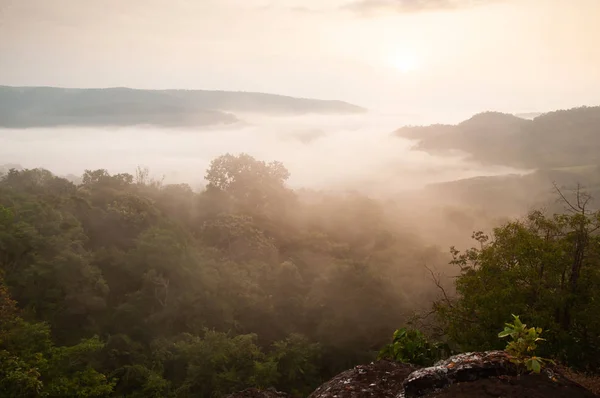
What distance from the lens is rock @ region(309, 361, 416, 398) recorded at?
438 inches

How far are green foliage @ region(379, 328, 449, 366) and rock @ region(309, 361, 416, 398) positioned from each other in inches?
66.7

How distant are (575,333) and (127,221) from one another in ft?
134

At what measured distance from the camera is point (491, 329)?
15.6 meters

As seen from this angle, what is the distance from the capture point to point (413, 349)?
14.0m

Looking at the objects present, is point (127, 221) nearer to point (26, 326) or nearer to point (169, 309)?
point (169, 309)

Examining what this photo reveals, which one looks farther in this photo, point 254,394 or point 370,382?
point 254,394

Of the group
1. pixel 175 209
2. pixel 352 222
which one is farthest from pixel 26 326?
pixel 352 222

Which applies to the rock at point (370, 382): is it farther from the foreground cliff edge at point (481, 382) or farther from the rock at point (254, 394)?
the rock at point (254, 394)

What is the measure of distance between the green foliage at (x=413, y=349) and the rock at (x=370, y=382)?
1.69 meters

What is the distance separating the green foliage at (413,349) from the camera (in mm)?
13914

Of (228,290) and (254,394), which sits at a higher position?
(254,394)

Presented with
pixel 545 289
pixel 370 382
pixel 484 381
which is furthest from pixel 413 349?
pixel 484 381

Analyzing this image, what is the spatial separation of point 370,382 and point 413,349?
304 centimetres

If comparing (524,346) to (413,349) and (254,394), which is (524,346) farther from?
(254,394)
